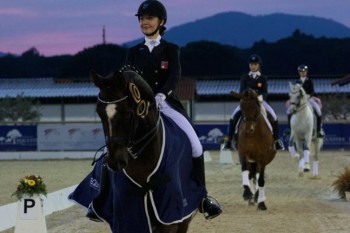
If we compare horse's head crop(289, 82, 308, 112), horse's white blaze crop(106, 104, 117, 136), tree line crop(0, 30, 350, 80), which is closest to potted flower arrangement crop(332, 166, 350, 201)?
horse's head crop(289, 82, 308, 112)

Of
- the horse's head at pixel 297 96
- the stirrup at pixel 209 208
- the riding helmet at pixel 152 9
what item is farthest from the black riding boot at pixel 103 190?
the horse's head at pixel 297 96

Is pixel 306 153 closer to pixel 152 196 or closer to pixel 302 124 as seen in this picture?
pixel 302 124

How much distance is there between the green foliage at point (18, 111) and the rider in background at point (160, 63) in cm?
3781

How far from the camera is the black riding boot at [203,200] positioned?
23.0 ft

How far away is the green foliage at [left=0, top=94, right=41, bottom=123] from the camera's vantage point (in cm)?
4441

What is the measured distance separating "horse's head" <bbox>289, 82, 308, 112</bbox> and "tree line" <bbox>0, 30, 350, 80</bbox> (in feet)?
139

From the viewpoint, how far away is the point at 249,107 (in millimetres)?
13984

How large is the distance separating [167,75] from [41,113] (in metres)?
41.2

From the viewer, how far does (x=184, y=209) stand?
21.7 feet

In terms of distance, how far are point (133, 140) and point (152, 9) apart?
150 cm

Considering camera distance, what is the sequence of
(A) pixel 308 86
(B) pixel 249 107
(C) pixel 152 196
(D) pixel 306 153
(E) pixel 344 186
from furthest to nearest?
(D) pixel 306 153
(A) pixel 308 86
(E) pixel 344 186
(B) pixel 249 107
(C) pixel 152 196

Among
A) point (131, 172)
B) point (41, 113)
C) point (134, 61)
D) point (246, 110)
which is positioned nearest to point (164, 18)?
point (134, 61)

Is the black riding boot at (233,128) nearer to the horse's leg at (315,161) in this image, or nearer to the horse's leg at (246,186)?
the horse's leg at (246,186)

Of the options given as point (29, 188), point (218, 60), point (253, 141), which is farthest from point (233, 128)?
point (218, 60)
